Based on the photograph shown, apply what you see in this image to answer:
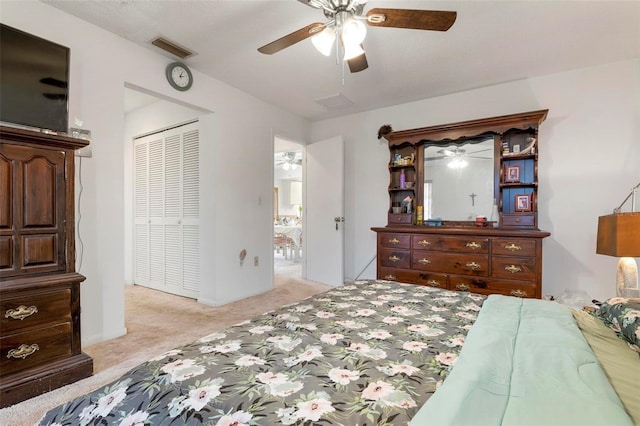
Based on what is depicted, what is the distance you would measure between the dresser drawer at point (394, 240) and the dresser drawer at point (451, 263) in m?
0.14

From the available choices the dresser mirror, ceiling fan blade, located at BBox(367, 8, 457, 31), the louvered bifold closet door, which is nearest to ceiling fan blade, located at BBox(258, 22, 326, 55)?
ceiling fan blade, located at BBox(367, 8, 457, 31)

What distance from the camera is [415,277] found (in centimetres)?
321

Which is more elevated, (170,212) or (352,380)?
(170,212)

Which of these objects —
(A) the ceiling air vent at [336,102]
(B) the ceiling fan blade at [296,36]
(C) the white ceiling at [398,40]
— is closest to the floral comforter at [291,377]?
(B) the ceiling fan blade at [296,36]

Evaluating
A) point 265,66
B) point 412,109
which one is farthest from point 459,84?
point 265,66

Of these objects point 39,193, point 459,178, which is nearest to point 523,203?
point 459,178

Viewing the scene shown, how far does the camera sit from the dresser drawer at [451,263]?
9.44 feet

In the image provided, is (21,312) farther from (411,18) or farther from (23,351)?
(411,18)

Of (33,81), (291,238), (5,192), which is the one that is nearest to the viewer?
(5,192)

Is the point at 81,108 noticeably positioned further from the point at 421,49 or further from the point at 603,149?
the point at 603,149

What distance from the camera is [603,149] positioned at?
9.31 feet

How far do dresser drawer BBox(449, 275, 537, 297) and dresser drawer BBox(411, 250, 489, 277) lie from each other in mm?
68

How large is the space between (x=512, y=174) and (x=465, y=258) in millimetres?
1056

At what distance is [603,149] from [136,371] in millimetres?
3961
